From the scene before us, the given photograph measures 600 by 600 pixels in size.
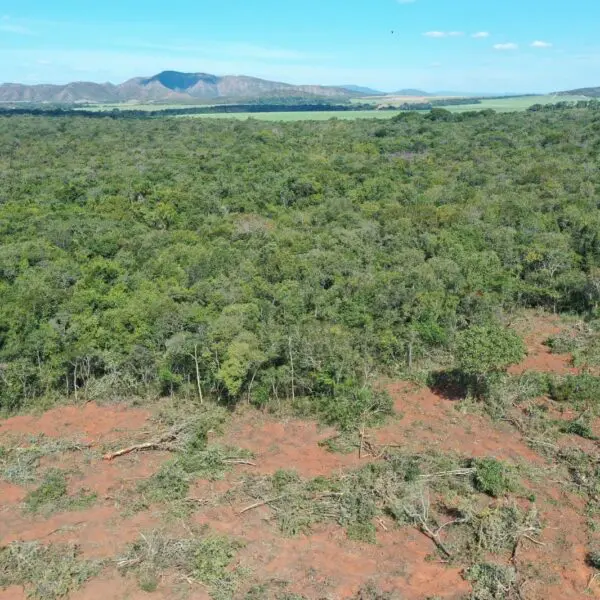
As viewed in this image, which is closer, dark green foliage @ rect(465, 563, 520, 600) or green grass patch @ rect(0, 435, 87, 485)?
dark green foliage @ rect(465, 563, 520, 600)

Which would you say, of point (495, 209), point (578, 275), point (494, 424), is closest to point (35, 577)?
point (494, 424)

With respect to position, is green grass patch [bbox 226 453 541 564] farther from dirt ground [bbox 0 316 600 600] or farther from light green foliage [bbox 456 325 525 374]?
light green foliage [bbox 456 325 525 374]

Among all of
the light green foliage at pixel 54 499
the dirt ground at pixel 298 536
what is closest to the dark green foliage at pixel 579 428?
the dirt ground at pixel 298 536

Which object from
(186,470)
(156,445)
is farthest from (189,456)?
(156,445)

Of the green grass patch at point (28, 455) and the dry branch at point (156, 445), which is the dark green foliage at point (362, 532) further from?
the green grass patch at point (28, 455)

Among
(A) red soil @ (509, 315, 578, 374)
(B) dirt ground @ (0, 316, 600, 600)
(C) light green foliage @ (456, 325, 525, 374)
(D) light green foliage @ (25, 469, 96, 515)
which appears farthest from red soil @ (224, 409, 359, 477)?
(A) red soil @ (509, 315, 578, 374)

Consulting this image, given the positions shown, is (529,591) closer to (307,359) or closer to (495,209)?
(307,359)
